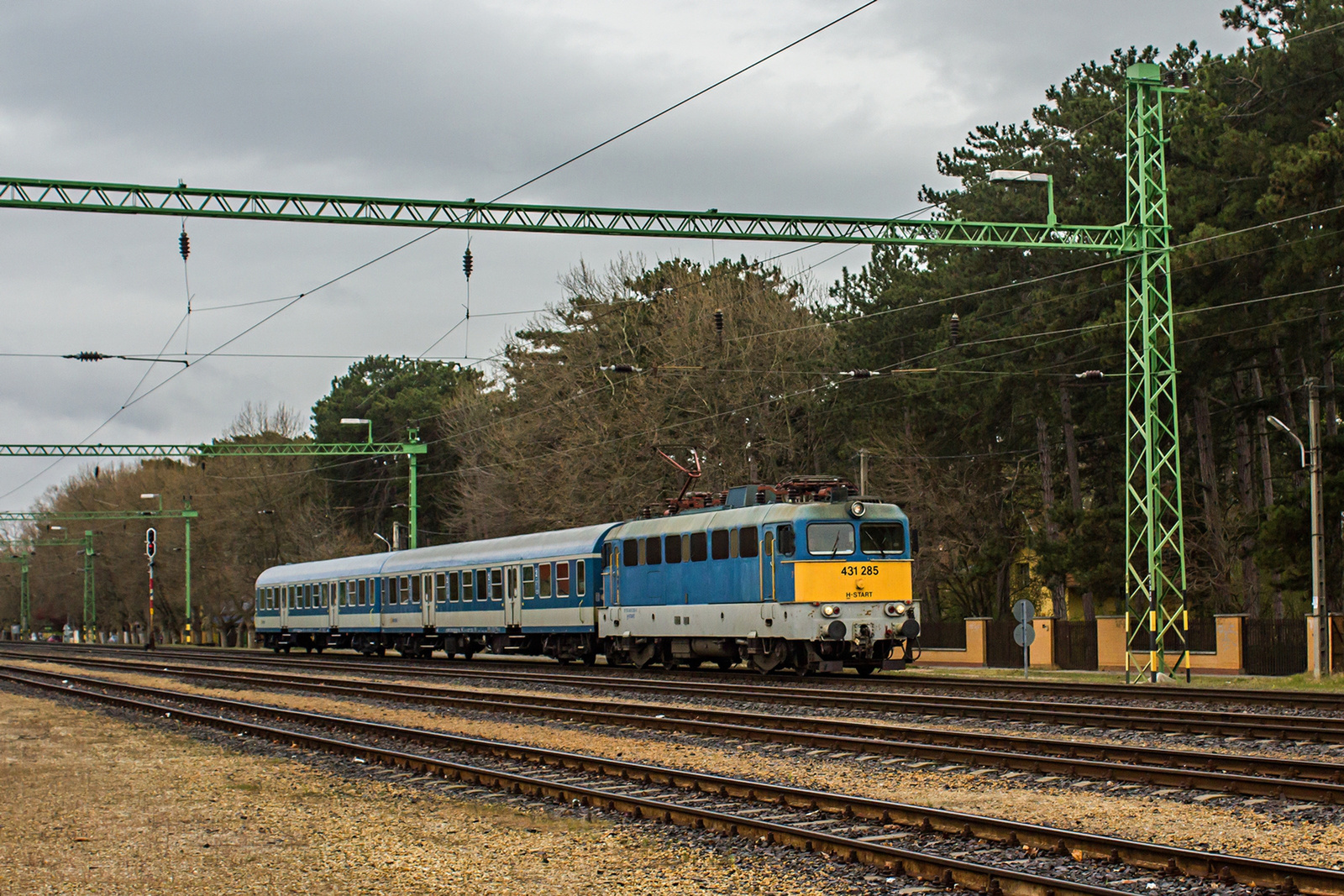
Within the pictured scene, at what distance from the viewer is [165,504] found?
298ft

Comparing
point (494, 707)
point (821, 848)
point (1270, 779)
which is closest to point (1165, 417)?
point (494, 707)

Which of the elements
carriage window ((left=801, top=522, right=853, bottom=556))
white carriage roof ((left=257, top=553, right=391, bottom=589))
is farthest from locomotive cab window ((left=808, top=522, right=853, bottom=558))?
white carriage roof ((left=257, top=553, right=391, bottom=589))

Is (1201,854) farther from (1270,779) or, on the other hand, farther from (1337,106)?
(1337,106)

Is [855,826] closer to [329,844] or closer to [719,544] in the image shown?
[329,844]

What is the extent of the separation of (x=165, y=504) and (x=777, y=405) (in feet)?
175

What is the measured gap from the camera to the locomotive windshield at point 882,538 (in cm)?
2722

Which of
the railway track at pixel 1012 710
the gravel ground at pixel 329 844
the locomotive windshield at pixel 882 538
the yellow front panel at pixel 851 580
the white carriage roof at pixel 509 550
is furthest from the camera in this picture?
the white carriage roof at pixel 509 550

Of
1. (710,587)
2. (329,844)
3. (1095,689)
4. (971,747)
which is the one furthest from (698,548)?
(329,844)

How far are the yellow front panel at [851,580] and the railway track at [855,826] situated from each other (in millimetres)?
9579

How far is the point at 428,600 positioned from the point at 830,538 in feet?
65.0

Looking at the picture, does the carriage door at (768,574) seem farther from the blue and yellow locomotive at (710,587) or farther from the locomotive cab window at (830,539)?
the locomotive cab window at (830,539)

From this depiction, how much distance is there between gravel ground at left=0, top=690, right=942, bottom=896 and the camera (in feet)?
31.6

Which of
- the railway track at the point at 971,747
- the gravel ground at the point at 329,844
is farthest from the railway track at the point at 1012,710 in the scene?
the gravel ground at the point at 329,844

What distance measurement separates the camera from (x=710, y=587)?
28766mm
